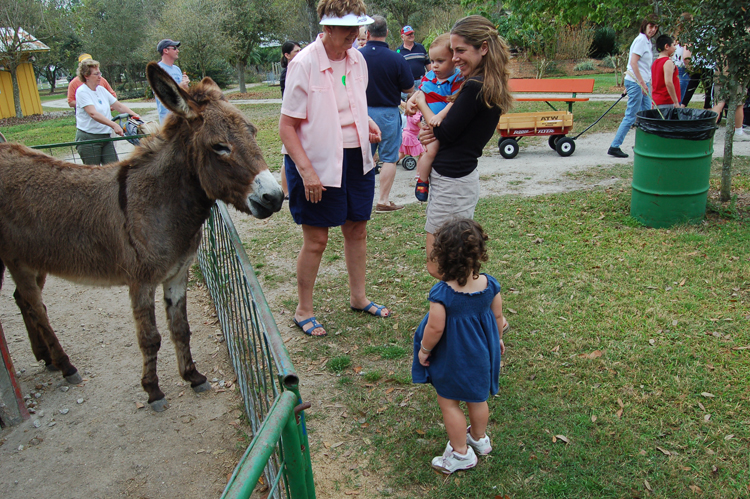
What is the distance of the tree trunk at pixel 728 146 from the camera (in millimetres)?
6076

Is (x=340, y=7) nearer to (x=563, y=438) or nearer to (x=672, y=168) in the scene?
(x=563, y=438)

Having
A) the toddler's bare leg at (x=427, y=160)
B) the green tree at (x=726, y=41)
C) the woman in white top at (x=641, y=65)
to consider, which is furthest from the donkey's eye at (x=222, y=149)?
the woman in white top at (x=641, y=65)

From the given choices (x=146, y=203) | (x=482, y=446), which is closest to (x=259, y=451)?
(x=482, y=446)

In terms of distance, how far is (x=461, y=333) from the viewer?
2662mm

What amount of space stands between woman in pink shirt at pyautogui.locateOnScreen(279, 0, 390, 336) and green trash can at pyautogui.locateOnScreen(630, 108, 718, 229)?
3.53 m

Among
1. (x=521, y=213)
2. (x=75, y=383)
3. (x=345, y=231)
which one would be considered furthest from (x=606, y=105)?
(x=75, y=383)

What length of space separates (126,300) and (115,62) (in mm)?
39303

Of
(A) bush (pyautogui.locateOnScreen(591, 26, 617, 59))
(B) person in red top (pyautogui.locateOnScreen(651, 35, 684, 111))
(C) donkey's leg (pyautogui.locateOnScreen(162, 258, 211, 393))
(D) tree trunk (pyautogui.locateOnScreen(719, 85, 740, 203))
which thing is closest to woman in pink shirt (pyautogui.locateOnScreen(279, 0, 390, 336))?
(C) donkey's leg (pyautogui.locateOnScreen(162, 258, 211, 393))

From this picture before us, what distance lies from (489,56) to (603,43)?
30.0 metres

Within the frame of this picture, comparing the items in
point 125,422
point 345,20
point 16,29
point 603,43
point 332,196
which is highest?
point 16,29

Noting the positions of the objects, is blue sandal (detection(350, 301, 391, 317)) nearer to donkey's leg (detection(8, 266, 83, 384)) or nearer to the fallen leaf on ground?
the fallen leaf on ground

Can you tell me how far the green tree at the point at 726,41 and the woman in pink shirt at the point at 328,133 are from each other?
423cm

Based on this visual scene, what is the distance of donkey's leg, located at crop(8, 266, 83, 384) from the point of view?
3.79 m

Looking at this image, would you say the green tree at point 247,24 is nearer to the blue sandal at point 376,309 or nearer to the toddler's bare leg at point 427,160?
the blue sandal at point 376,309
